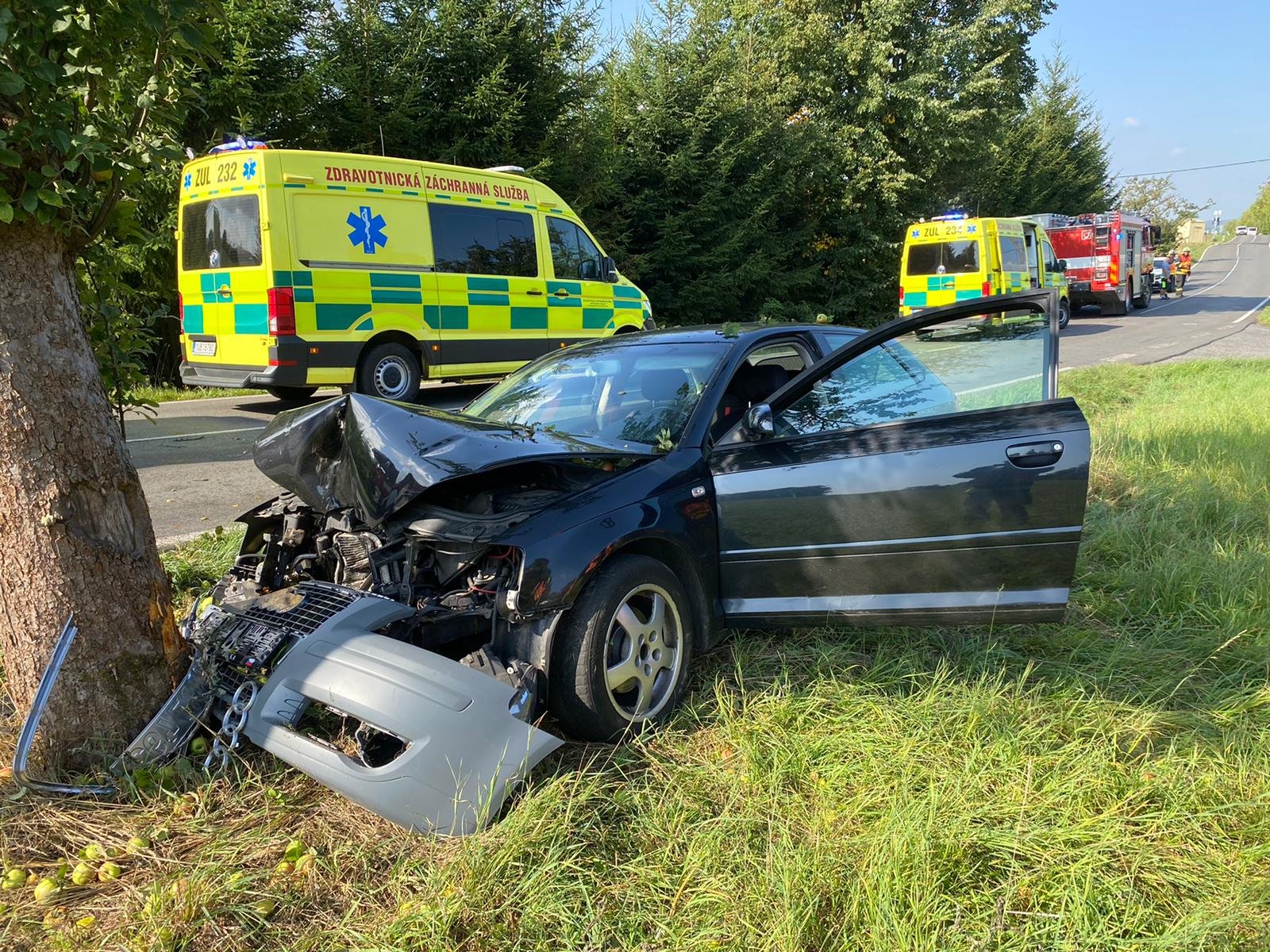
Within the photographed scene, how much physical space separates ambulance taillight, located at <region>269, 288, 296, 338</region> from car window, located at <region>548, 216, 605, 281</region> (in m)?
3.45

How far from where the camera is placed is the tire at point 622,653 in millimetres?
2547

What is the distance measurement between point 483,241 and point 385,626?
8346 mm

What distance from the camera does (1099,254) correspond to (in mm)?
25812

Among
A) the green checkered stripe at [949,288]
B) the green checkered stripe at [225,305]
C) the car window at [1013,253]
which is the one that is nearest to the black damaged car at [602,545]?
the green checkered stripe at [225,305]

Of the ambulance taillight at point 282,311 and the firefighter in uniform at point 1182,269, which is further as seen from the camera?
the firefighter in uniform at point 1182,269

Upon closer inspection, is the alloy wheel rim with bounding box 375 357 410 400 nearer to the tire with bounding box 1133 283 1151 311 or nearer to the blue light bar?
the blue light bar

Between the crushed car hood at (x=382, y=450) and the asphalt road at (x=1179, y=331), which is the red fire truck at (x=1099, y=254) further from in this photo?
the crushed car hood at (x=382, y=450)

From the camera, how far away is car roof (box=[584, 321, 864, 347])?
3791mm

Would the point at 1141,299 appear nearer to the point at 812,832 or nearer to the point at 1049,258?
the point at 1049,258

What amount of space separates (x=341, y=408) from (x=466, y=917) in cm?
170

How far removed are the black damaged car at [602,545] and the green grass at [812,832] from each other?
18cm

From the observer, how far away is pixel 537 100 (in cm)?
1398

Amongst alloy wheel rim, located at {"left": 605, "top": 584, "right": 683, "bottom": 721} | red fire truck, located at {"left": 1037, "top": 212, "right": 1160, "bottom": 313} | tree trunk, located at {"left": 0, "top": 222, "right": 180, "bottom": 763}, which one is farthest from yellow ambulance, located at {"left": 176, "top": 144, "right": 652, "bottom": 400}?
red fire truck, located at {"left": 1037, "top": 212, "right": 1160, "bottom": 313}

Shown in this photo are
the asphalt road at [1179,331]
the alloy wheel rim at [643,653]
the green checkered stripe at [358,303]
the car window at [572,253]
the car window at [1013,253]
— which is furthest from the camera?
the car window at [1013,253]
